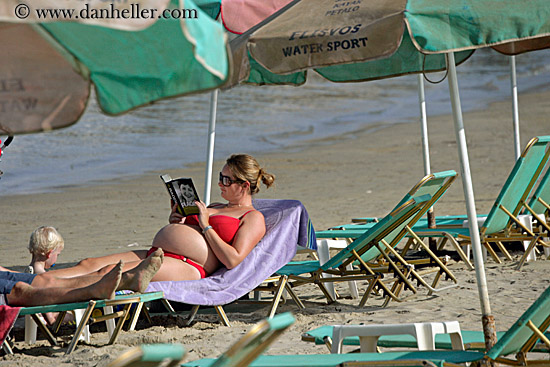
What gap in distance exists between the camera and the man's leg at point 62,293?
4523mm

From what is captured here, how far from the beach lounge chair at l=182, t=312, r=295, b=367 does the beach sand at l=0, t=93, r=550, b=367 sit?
6.14ft

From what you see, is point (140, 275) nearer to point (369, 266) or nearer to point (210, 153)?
point (369, 266)

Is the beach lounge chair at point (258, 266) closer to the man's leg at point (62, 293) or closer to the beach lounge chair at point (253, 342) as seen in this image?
the man's leg at point (62, 293)

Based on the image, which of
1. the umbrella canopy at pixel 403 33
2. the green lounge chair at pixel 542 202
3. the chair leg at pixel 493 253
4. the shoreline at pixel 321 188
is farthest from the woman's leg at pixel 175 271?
the shoreline at pixel 321 188

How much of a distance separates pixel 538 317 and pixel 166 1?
1.87 m

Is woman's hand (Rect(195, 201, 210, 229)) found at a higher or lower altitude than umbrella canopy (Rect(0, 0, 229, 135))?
lower

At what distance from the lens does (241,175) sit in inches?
216

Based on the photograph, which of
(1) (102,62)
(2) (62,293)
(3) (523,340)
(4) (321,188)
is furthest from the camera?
(4) (321,188)

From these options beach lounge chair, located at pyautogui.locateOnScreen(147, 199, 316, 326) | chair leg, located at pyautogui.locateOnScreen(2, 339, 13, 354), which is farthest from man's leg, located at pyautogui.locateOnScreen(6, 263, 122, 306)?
beach lounge chair, located at pyautogui.locateOnScreen(147, 199, 316, 326)

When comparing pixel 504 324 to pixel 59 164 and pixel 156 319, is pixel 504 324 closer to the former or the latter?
pixel 156 319

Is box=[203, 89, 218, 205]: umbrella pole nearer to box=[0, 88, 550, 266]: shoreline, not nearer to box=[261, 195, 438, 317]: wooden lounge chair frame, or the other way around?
box=[261, 195, 438, 317]: wooden lounge chair frame

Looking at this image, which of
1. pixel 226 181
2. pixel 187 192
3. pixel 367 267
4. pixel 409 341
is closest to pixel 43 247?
pixel 187 192

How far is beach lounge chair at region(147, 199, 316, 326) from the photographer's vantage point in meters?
5.02

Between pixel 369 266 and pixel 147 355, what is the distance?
3.46m
